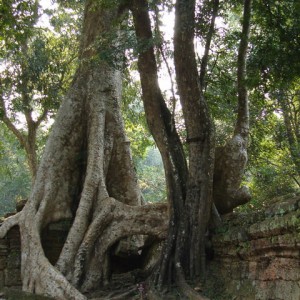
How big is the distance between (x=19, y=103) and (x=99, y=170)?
5115 millimetres

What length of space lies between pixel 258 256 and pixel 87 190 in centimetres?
295

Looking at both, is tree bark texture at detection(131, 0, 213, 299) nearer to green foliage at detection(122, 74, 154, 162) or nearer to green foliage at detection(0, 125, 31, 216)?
green foliage at detection(122, 74, 154, 162)

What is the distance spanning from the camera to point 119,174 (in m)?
6.90

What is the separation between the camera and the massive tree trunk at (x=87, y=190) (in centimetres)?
545

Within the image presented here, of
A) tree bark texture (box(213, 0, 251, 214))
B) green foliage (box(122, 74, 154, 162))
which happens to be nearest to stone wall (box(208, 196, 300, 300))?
tree bark texture (box(213, 0, 251, 214))

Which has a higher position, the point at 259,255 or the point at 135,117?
the point at 135,117

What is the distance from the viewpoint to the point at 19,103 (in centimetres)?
1049

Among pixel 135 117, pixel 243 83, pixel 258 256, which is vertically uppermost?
pixel 135 117

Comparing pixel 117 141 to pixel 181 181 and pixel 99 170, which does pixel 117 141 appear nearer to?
pixel 99 170

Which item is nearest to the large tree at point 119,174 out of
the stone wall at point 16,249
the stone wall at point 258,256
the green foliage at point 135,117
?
the stone wall at point 16,249

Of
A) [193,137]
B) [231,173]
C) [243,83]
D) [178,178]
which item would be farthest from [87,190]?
[243,83]

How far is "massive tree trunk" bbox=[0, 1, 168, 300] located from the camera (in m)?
5.45

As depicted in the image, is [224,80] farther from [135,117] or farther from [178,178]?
[135,117]

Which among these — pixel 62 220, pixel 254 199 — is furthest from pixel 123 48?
pixel 254 199
